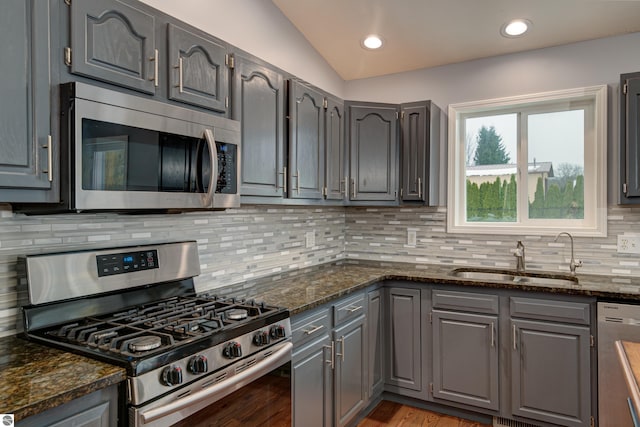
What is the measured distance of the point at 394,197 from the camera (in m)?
3.20

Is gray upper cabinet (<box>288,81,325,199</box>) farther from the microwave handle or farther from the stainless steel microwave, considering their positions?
the microwave handle

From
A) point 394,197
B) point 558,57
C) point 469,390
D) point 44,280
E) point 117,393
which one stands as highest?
point 558,57

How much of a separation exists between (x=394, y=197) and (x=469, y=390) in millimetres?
1409

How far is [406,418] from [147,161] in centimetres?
234

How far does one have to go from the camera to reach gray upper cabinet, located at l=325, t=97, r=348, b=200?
2895mm

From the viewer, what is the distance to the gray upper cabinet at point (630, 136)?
8.20 ft

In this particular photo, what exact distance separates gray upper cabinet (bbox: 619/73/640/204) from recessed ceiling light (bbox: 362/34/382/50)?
1.57 meters

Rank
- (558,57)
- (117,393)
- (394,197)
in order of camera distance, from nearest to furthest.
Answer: (117,393)
(558,57)
(394,197)

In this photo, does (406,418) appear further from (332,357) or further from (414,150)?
(414,150)

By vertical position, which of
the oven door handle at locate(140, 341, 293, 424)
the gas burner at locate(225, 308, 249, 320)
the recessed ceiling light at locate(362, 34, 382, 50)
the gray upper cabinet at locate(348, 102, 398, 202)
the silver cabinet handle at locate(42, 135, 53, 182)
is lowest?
the oven door handle at locate(140, 341, 293, 424)

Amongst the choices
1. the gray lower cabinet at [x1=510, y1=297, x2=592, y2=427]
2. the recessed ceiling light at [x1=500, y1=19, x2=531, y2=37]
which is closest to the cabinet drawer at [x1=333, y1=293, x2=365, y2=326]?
the gray lower cabinet at [x1=510, y1=297, x2=592, y2=427]

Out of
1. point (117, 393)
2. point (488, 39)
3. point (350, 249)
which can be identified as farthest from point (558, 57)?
point (117, 393)

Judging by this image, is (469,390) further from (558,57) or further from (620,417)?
(558,57)

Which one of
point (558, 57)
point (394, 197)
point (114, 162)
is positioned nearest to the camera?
point (114, 162)
